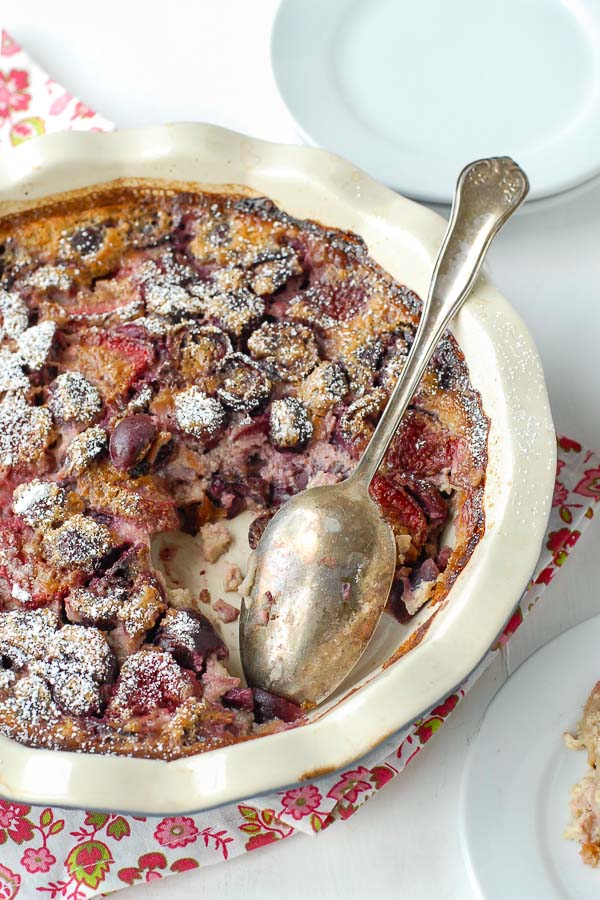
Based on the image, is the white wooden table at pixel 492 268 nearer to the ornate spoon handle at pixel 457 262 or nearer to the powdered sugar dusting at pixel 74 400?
the ornate spoon handle at pixel 457 262

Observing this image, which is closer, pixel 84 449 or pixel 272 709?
pixel 272 709

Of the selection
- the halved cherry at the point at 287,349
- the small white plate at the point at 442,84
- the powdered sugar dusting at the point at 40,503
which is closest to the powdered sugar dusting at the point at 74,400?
the powdered sugar dusting at the point at 40,503

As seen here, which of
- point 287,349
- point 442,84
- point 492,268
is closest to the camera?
point 287,349

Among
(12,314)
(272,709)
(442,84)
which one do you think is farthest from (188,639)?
(442,84)

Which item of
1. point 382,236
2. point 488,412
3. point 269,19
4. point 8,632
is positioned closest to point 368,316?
point 382,236

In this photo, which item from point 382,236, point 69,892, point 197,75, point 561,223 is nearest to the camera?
point 69,892

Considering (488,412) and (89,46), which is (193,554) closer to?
(488,412)

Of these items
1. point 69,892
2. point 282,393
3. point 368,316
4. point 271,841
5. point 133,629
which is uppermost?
point 368,316

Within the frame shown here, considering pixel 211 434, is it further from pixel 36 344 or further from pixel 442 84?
pixel 442 84
